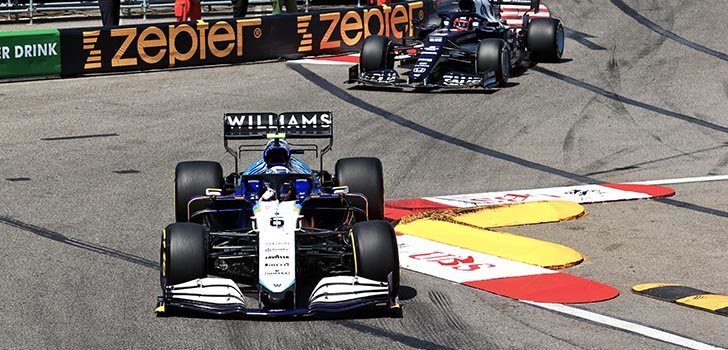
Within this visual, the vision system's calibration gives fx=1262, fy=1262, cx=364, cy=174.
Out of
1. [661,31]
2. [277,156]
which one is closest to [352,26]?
[661,31]

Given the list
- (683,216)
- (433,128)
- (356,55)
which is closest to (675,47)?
(356,55)

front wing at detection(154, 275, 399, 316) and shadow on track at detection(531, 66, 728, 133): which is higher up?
front wing at detection(154, 275, 399, 316)

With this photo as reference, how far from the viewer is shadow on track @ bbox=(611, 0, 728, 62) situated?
24.8 m

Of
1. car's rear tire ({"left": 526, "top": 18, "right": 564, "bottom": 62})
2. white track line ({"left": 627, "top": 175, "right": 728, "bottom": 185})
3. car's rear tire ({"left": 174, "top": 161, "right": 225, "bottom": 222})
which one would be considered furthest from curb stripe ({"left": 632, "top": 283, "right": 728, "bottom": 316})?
car's rear tire ({"left": 526, "top": 18, "right": 564, "bottom": 62})

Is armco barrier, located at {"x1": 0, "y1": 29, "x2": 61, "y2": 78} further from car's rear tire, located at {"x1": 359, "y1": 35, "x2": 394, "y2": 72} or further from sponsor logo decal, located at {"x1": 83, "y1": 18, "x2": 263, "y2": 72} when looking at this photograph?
car's rear tire, located at {"x1": 359, "y1": 35, "x2": 394, "y2": 72}

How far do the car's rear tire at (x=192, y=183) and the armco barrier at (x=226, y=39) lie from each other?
1206cm

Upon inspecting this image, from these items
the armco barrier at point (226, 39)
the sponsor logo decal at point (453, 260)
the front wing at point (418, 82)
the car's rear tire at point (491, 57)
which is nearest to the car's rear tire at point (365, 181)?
the sponsor logo decal at point (453, 260)

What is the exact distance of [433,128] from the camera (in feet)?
61.1

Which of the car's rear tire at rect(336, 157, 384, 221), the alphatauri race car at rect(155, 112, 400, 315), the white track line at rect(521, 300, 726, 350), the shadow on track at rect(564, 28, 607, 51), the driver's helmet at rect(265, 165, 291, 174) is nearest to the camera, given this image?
the white track line at rect(521, 300, 726, 350)

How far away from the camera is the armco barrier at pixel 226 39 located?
2314cm

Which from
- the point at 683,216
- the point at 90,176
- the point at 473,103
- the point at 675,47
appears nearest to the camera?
the point at 683,216

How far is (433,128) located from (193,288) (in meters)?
9.59

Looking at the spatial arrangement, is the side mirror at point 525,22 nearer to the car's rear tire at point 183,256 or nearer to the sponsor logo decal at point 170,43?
the sponsor logo decal at point 170,43

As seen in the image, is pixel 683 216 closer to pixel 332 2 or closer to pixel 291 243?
pixel 291 243
